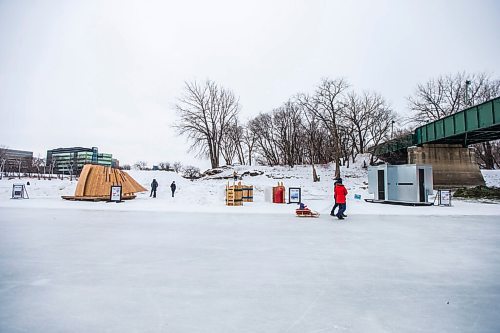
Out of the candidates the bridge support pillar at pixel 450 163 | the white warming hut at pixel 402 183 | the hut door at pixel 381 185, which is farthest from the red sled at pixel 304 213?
the bridge support pillar at pixel 450 163

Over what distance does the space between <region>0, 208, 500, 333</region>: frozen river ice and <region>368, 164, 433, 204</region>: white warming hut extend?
31.3 ft

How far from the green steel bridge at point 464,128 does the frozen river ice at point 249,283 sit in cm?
1815

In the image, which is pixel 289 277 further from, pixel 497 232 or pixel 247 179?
pixel 247 179

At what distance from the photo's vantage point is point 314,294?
12.0ft

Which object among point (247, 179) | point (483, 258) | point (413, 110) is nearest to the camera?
point (483, 258)

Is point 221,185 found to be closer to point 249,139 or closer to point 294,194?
point 294,194

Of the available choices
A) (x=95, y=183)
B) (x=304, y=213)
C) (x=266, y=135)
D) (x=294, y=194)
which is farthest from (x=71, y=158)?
(x=304, y=213)

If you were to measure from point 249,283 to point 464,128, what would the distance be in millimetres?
26459

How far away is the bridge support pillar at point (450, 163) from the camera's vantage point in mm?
27031

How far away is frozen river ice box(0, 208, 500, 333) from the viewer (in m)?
2.92

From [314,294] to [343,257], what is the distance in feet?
6.86

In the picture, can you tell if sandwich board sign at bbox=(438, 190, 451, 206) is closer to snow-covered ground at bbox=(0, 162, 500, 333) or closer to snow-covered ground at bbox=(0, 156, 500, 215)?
snow-covered ground at bbox=(0, 156, 500, 215)

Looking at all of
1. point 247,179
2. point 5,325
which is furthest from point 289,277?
point 247,179

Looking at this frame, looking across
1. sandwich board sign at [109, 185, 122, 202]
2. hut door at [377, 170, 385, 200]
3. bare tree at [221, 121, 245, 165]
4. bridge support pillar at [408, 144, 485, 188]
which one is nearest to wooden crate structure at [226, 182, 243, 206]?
sandwich board sign at [109, 185, 122, 202]
